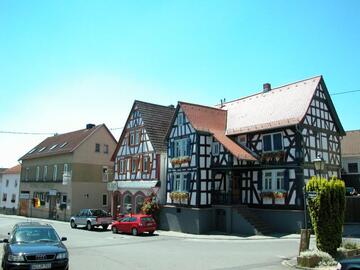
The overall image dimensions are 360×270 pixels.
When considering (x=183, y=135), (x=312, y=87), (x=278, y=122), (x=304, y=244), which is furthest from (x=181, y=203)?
(x=304, y=244)

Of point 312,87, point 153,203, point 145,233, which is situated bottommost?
point 145,233

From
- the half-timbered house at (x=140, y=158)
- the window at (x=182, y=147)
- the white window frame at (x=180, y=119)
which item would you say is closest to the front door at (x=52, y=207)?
the half-timbered house at (x=140, y=158)

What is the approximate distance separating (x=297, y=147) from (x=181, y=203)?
10.2 meters

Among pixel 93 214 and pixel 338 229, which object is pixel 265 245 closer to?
pixel 338 229

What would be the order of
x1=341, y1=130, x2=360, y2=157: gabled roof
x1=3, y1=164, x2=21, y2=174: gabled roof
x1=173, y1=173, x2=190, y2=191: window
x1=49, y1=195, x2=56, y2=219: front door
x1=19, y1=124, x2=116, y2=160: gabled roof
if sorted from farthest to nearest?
x1=3, y1=164, x2=21, y2=174: gabled roof → x1=49, y1=195, x2=56, y2=219: front door → x1=19, y1=124, x2=116, y2=160: gabled roof → x1=341, y1=130, x2=360, y2=157: gabled roof → x1=173, y1=173, x2=190, y2=191: window

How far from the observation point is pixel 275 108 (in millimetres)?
29750

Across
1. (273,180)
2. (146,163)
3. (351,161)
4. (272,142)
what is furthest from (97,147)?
(351,161)

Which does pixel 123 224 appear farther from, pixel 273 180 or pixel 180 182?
pixel 273 180

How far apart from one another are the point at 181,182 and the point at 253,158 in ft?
21.6

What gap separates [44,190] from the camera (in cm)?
5244

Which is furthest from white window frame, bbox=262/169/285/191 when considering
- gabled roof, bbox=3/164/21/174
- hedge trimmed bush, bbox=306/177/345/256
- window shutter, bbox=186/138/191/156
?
gabled roof, bbox=3/164/21/174

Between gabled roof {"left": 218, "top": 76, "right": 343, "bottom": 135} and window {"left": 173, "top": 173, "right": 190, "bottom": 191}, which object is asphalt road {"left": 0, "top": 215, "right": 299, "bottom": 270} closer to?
gabled roof {"left": 218, "top": 76, "right": 343, "bottom": 135}

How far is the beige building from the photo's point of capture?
46312 mm

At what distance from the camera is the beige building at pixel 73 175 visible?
152 feet
